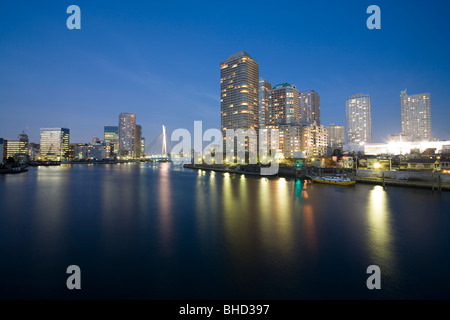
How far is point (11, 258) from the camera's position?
32.0 feet

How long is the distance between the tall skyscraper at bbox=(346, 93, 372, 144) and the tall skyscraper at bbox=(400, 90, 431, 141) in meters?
23.9

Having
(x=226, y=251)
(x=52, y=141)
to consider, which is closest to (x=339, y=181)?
(x=226, y=251)

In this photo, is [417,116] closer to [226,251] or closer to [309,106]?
[309,106]

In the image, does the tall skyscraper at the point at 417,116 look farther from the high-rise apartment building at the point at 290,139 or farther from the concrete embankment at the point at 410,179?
the concrete embankment at the point at 410,179

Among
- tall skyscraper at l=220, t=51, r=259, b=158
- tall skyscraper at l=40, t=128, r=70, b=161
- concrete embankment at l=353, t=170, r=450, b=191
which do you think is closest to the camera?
concrete embankment at l=353, t=170, r=450, b=191

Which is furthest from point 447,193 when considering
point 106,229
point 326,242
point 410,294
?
point 106,229

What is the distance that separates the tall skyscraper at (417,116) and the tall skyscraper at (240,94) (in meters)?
129

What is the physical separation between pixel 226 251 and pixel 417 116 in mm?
220820

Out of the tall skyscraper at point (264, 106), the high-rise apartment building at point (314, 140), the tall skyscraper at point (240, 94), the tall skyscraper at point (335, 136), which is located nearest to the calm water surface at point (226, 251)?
the high-rise apartment building at point (314, 140)

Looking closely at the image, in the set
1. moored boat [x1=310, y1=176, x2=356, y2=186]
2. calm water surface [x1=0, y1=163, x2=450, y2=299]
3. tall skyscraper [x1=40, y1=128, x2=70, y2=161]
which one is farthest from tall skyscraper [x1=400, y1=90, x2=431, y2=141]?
tall skyscraper [x1=40, y1=128, x2=70, y2=161]

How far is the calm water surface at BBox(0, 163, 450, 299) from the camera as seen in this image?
24.6 ft

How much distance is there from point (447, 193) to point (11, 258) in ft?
116

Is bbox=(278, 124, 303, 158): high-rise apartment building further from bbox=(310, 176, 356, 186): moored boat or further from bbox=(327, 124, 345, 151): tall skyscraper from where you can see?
bbox=(327, 124, 345, 151): tall skyscraper
